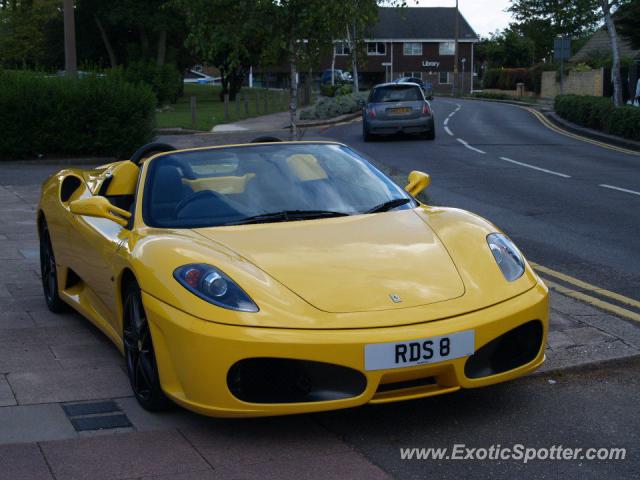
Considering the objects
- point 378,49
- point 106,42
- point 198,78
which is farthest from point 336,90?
point 198,78

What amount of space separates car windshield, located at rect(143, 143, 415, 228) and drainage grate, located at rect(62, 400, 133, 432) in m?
1.00

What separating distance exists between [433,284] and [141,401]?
152 cm

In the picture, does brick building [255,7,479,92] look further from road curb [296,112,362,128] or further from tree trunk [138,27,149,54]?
road curb [296,112,362,128]

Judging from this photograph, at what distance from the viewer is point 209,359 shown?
166 inches

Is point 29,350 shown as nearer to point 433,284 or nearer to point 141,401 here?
point 141,401

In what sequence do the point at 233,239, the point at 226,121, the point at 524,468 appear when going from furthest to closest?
the point at 226,121
the point at 233,239
the point at 524,468

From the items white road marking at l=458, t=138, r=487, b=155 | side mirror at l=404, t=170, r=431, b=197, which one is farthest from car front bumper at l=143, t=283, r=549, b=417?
white road marking at l=458, t=138, r=487, b=155

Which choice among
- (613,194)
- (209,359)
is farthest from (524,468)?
(613,194)

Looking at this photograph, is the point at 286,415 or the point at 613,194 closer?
the point at 286,415

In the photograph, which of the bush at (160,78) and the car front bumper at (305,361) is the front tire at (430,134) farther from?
the bush at (160,78)

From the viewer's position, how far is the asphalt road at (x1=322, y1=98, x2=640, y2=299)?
9195 millimetres

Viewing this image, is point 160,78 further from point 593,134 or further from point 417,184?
point 417,184

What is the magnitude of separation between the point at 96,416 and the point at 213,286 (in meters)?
0.92

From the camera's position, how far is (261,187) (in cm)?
559
